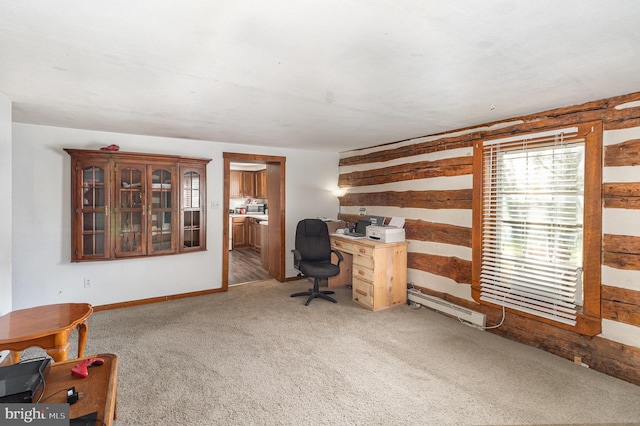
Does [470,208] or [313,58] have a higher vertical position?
[313,58]

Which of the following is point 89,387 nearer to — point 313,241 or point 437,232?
point 313,241

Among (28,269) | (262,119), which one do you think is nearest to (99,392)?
(262,119)

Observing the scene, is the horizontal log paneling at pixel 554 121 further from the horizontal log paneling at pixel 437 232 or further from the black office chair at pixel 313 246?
the black office chair at pixel 313 246

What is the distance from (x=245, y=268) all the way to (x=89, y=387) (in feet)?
14.8

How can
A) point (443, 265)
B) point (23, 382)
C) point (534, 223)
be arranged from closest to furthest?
point (23, 382) → point (534, 223) → point (443, 265)

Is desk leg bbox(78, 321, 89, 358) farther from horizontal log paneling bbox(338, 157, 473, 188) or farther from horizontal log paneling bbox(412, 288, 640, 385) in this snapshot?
horizontal log paneling bbox(338, 157, 473, 188)

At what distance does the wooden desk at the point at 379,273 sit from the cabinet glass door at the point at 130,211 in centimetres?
278

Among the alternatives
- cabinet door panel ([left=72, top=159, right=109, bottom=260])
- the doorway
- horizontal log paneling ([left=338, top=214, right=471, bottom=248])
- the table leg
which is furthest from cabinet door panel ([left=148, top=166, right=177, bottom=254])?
horizontal log paneling ([left=338, top=214, right=471, bottom=248])

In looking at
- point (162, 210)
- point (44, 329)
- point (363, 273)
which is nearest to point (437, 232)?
point (363, 273)

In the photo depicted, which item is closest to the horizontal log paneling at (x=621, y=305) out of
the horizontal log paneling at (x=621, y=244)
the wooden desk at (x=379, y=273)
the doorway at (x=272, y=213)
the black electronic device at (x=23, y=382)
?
the horizontal log paneling at (x=621, y=244)

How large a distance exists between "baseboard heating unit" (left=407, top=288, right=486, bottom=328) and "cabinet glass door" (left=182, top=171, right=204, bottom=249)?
303 centimetres

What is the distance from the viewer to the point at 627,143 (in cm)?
246

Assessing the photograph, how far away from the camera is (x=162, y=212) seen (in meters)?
4.14

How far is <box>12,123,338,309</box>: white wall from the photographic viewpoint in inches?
142
